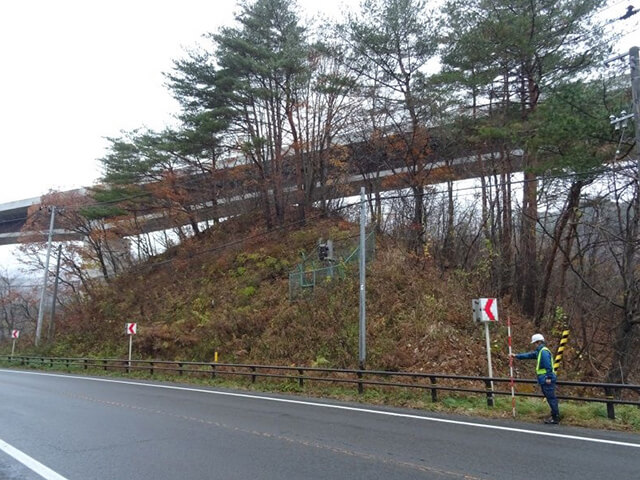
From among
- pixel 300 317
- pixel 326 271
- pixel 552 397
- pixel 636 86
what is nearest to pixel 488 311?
pixel 552 397

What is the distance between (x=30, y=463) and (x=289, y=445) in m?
3.64

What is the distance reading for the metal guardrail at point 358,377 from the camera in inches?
411

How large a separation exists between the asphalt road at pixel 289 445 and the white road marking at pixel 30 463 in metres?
0.02

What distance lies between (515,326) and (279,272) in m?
12.8

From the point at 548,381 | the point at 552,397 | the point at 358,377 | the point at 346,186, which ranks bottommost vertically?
the point at 358,377

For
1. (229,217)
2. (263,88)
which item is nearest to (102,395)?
(263,88)

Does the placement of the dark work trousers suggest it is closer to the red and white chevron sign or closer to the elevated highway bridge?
the red and white chevron sign

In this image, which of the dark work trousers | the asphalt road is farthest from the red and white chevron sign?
the asphalt road

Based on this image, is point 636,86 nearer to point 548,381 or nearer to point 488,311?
point 488,311

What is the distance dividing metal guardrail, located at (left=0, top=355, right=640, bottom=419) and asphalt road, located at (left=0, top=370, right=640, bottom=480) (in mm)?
1350

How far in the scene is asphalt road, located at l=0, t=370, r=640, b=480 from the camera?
6.06 meters

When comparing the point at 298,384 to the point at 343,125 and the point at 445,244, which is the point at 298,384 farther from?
the point at 343,125

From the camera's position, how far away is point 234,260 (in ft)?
99.7

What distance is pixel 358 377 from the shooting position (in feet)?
49.3
